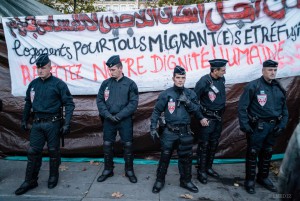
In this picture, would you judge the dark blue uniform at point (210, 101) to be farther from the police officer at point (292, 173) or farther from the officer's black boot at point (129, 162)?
the police officer at point (292, 173)

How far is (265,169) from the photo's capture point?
4.82m

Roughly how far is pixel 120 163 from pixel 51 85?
2.24 metres

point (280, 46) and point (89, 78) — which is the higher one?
point (280, 46)

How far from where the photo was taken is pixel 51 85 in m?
4.59

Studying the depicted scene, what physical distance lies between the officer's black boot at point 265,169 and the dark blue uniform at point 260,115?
0.15ft

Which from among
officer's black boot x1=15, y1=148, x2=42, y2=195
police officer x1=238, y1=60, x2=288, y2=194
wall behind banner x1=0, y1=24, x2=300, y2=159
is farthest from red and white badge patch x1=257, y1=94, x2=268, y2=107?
officer's black boot x1=15, y1=148, x2=42, y2=195

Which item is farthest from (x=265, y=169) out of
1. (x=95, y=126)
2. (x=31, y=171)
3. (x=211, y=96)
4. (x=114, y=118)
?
(x=31, y=171)

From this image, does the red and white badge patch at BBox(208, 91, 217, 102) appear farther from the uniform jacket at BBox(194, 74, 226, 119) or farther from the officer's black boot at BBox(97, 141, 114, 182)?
the officer's black boot at BBox(97, 141, 114, 182)

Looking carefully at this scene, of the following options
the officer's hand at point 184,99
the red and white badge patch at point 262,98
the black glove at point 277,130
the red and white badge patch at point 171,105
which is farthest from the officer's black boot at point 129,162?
the black glove at point 277,130

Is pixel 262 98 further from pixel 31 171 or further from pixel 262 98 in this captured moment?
pixel 31 171

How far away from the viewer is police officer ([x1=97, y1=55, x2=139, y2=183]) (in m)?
4.76

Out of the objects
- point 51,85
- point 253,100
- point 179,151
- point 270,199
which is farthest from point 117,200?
point 253,100

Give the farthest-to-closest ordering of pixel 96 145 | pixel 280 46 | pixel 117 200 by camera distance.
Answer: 1. pixel 96 145
2. pixel 280 46
3. pixel 117 200

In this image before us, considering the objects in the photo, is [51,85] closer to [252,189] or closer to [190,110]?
[190,110]
